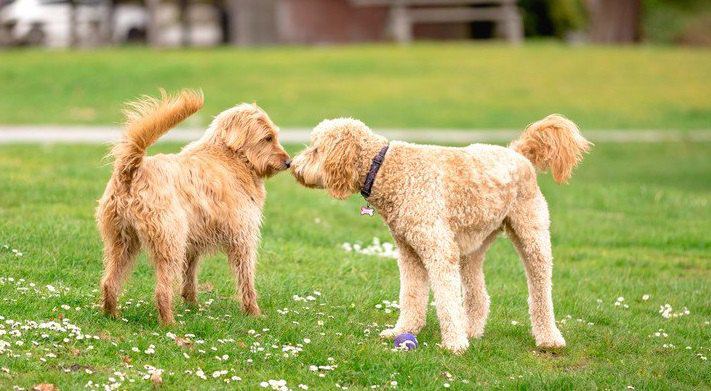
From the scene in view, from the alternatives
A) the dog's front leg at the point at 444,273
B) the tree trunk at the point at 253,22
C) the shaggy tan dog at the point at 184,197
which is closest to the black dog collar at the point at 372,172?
the dog's front leg at the point at 444,273

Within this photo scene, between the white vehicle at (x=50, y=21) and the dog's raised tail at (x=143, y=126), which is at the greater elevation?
the dog's raised tail at (x=143, y=126)

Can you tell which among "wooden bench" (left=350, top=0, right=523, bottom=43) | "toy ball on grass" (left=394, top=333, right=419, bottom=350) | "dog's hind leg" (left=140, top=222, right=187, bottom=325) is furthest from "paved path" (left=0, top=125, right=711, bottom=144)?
"wooden bench" (left=350, top=0, right=523, bottom=43)

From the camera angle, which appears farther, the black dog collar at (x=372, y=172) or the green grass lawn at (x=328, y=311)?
the black dog collar at (x=372, y=172)

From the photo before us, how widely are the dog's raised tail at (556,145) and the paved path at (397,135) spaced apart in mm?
9568

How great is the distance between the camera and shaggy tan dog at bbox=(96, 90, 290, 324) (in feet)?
23.4

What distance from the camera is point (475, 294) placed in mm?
7984

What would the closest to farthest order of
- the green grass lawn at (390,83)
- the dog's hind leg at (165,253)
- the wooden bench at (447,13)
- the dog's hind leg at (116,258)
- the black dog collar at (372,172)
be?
the dog's hind leg at (165,253) → the dog's hind leg at (116,258) → the black dog collar at (372,172) → the green grass lawn at (390,83) → the wooden bench at (447,13)

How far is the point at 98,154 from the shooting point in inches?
631

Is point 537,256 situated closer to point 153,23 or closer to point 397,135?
point 397,135

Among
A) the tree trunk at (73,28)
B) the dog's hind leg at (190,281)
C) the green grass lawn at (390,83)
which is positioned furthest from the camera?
the tree trunk at (73,28)

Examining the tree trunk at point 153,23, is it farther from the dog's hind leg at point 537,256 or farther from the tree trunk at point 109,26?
the dog's hind leg at point 537,256

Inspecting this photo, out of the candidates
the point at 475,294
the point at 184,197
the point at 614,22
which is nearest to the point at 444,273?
the point at 475,294

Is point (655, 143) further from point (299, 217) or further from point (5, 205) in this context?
point (5, 205)

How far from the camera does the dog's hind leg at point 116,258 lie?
24.0ft
